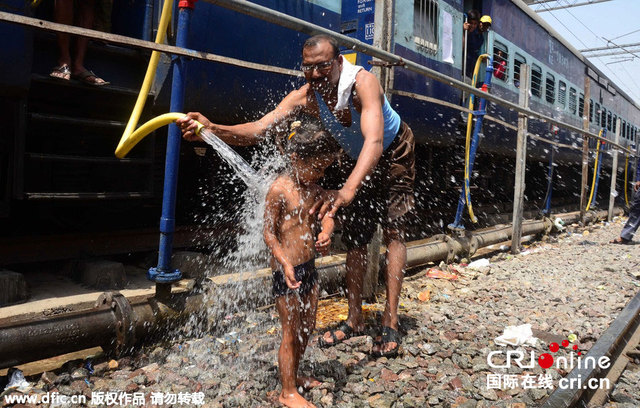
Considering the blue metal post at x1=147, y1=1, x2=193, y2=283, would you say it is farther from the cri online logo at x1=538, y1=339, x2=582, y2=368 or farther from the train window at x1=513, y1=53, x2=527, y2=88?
the train window at x1=513, y1=53, x2=527, y2=88

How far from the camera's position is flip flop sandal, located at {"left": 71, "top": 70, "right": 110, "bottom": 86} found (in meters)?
3.12

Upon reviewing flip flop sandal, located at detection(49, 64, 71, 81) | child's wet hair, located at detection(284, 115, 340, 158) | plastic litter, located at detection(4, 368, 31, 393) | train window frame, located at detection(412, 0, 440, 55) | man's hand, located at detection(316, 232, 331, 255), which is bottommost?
plastic litter, located at detection(4, 368, 31, 393)

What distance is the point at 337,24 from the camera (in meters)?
5.33

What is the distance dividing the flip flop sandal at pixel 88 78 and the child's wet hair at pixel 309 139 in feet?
4.82

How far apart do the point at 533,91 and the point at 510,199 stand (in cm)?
236

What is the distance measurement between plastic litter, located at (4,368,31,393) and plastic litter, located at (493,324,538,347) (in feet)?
8.11

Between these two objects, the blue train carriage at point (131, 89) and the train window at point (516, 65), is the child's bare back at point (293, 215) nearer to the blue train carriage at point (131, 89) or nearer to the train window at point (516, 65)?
the blue train carriage at point (131, 89)

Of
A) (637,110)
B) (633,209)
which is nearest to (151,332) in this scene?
(633,209)

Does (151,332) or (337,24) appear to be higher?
(337,24)

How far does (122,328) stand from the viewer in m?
2.45

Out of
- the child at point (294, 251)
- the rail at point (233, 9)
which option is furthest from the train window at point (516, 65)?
the child at point (294, 251)

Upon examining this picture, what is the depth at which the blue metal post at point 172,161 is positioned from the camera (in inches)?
101

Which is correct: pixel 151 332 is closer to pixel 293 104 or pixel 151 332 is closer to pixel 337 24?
pixel 293 104

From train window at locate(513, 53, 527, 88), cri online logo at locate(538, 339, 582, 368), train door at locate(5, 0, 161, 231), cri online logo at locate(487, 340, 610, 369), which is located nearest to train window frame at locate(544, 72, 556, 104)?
train window at locate(513, 53, 527, 88)
